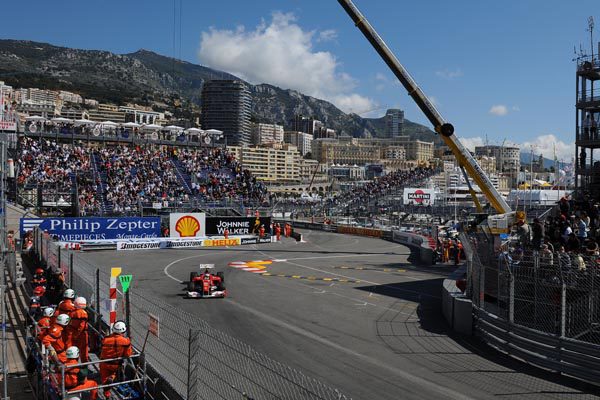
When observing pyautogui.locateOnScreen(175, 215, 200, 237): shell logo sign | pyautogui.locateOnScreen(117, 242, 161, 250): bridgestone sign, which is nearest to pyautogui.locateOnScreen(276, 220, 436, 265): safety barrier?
pyautogui.locateOnScreen(175, 215, 200, 237): shell logo sign

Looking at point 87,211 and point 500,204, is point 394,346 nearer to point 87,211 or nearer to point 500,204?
point 500,204

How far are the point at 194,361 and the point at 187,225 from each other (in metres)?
34.1

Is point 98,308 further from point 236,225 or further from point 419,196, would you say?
point 419,196

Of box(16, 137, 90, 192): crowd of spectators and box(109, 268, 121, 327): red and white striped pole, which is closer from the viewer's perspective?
box(109, 268, 121, 327): red and white striped pole

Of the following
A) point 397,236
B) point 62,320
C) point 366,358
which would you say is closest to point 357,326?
point 366,358

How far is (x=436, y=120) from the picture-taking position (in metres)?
33.4

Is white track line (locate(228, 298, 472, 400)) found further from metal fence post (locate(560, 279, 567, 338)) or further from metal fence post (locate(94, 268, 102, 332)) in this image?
metal fence post (locate(94, 268, 102, 332))

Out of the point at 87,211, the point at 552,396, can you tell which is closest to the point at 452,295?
the point at 552,396

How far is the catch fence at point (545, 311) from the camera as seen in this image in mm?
11438

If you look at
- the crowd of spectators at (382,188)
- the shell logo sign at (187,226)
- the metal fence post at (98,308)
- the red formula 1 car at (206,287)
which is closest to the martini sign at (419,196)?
the crowd of spectators at (382,188)

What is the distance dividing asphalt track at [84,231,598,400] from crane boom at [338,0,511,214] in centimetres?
665

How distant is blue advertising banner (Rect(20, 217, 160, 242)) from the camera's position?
35.2 meters

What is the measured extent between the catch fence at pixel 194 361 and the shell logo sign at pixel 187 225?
81.3ft

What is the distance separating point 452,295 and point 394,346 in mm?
3517
